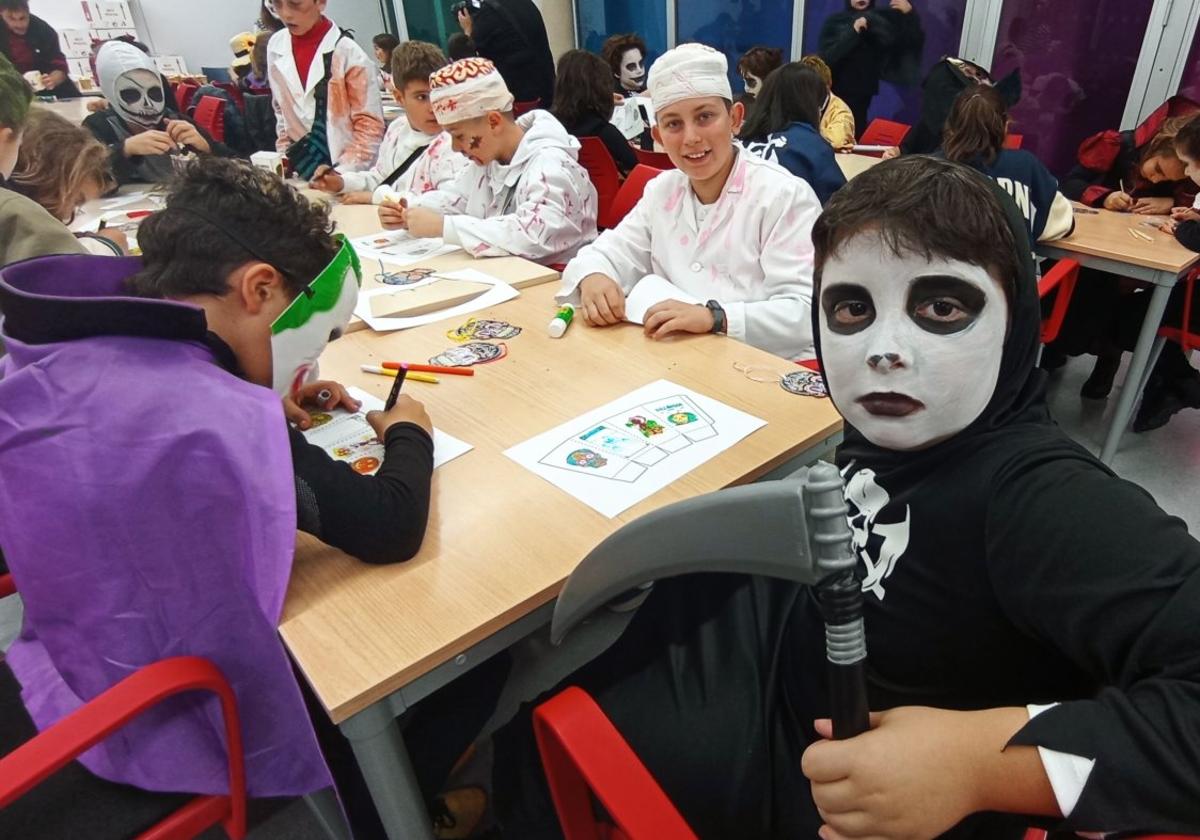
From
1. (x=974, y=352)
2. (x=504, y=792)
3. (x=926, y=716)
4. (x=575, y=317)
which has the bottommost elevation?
(x=504, y=792)

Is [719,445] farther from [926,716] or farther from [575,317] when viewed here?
[575,317]

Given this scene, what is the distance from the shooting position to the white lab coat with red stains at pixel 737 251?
1451 mm

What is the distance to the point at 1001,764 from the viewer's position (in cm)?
50

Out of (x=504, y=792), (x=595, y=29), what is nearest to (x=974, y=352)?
(x=504, y=792)

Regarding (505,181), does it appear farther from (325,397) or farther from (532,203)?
(325,397)

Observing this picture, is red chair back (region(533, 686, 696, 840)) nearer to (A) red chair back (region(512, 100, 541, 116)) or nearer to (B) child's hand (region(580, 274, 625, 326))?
(B) child's hand (region(580, 274, 625, 326))

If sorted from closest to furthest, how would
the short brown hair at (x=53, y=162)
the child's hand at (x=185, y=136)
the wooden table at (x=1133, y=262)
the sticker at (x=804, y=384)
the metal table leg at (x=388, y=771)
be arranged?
the metal table leg at (x=388, y=771)
the sticker at (x=804, y=384)
the short brown hair at (x=53, y=162)
the wooden table at (x=1133, y=262)
the child's hand at (x=185, y=136)

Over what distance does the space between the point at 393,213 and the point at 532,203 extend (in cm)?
50

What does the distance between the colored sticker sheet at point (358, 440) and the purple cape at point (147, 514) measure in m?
0.22

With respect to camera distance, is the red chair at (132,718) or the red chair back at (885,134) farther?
the red chair back at (885,134)

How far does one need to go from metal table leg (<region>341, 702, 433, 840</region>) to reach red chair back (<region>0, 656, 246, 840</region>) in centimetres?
18

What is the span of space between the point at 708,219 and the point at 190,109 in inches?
151

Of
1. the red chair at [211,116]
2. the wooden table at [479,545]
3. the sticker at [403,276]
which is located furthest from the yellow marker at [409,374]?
the red chair at [211,116]

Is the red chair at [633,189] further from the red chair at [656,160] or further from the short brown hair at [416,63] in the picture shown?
the short brown hair at [416,63]
